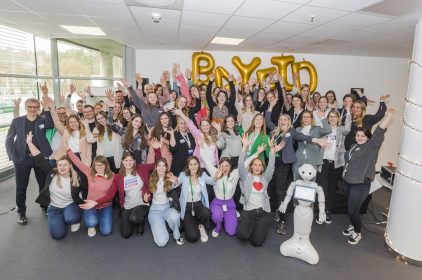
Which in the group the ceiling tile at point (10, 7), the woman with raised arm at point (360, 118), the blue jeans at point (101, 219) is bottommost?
the blue jeans at point (101, 219)

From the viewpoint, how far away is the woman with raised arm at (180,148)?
13.1 feet

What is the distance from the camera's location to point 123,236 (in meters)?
3.47

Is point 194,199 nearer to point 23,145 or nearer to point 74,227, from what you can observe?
point 74,227

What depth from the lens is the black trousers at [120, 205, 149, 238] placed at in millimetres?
3455

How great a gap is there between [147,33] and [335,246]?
15.0 feet

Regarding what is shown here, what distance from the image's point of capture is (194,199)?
361cm

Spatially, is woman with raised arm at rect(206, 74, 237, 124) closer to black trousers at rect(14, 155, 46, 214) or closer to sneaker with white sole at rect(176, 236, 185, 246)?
sneaker with white sole at rect(176, 236, 185, 246)

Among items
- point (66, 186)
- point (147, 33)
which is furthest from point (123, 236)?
point (147, 33)

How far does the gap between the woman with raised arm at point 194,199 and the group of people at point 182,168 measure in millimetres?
13

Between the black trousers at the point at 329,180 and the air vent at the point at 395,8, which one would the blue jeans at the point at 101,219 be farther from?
the air vent at the point at 395,8

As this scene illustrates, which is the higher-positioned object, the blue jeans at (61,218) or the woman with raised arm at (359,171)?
the woman with raised arm at (359,171)

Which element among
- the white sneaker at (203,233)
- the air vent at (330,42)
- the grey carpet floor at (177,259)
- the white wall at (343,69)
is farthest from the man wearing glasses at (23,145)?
the air vent at (330,42)

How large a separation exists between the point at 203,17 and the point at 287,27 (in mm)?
1341

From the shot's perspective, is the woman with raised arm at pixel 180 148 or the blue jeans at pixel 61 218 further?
the woman with raised arm at pixel 180 148
